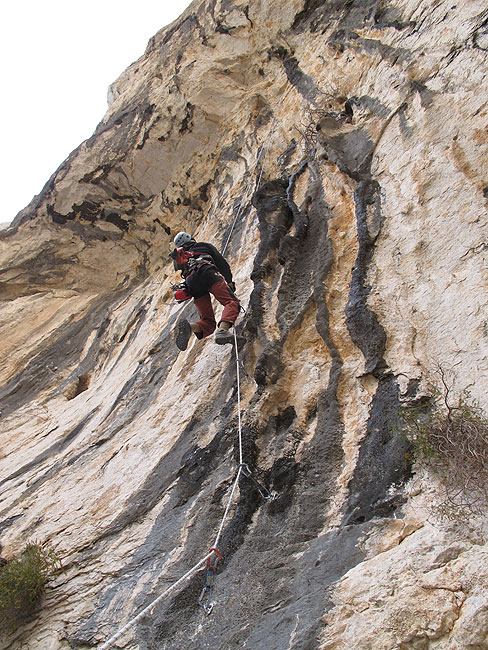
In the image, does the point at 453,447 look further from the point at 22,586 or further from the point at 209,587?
the point at 22,586

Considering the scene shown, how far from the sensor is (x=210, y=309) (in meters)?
5.78

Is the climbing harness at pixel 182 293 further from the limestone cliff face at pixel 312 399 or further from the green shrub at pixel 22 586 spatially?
the green shrub at pixel 22 586

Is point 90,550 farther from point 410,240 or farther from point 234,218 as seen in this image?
point 234,218

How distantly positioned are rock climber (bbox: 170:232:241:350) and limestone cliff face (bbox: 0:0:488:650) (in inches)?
10.3

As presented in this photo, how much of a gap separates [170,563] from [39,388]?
7.51m

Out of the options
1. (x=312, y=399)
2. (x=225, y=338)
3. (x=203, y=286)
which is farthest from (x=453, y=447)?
(x=203, y=286)

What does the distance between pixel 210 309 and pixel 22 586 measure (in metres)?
3.32

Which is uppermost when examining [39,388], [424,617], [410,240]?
[39,388]

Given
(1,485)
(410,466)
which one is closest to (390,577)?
(410,466)

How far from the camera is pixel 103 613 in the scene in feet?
11.8

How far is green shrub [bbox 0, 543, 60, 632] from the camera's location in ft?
12.8

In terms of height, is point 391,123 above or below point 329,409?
above

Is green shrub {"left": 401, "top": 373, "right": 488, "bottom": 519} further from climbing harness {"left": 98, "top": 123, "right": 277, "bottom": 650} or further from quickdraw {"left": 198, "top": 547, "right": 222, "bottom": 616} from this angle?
quickdraw {"left": 198, "top": 547, "right": 222, "bottom": 616}

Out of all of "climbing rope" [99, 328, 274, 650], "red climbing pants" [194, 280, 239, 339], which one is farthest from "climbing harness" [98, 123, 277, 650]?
"red climbing pants" [194, 280, 239, 339]
